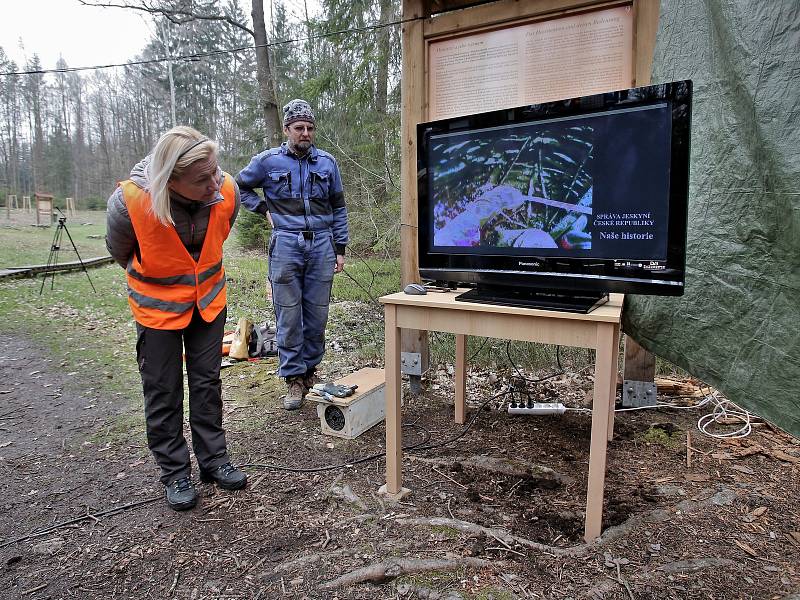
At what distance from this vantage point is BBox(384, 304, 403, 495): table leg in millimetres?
2391

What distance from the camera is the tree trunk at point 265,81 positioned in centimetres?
826

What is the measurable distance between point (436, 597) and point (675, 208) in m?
1.65

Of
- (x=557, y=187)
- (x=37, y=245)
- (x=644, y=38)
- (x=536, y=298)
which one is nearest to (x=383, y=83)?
(x=644, y=38)

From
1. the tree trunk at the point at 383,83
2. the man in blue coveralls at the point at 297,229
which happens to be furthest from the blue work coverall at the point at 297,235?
the tree trunk at the point at 383,83

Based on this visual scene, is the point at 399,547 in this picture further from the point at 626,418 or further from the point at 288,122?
the point at 288,122

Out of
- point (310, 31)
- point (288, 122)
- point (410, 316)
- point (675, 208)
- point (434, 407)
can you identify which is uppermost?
point (310, 31)

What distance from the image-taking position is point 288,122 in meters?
3.57

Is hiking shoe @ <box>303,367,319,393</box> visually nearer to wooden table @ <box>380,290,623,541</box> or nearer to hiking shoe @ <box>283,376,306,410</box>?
hiking shoe @ <box>283,376,306,410</box>

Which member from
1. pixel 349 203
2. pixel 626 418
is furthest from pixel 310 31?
pixel 626 418

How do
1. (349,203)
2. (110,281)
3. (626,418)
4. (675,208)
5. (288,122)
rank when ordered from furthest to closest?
(110,281) → (349,203) → (288,122) → (626,418) → (675,208)

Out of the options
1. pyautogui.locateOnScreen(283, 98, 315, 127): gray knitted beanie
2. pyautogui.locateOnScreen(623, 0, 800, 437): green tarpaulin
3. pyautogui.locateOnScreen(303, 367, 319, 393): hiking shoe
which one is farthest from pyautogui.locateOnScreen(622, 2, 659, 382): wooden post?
pyautogui.locateOnScreen(303, 367, 319, 393): hiking shoe

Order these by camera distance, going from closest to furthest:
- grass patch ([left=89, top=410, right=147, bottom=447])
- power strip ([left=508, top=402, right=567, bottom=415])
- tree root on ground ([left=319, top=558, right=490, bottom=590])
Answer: tree root on ground ([left=319, top=558, right=490, bottom=590]) → grass patch ([left=89, top=410, right=147, bottom=447]) → power strip ([left=508, top=402, right=567, bottom=415])

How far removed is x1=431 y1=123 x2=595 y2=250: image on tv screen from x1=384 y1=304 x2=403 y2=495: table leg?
19.6 inches

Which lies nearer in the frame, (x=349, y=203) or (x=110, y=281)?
(x=349, y=203)
